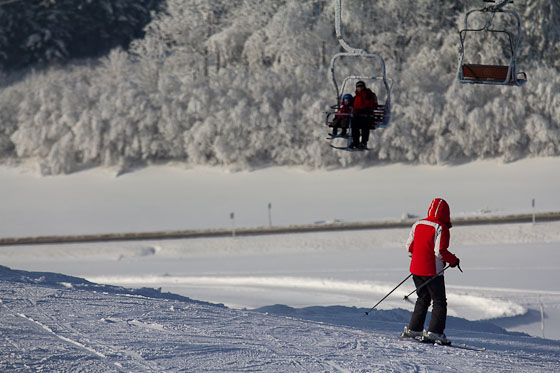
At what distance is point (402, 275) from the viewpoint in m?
20.3

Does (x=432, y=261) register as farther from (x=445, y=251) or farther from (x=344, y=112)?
(x=344, y=112)

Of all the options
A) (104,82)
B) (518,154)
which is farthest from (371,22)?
(104,82)

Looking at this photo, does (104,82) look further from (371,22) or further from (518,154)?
(518,154)

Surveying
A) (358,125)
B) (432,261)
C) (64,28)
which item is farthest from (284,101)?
(432,261)

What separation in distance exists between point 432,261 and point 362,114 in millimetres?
3983

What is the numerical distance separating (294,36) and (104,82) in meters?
12.7

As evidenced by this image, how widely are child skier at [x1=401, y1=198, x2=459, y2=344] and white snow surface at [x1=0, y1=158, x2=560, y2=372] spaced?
0.36 metres

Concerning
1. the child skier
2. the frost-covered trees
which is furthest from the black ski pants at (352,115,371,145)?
the frost-covered trees

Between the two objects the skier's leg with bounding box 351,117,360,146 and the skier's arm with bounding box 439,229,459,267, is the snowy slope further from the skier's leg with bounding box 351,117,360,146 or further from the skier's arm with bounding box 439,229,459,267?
the skier's leg with bounding box 351,117,360,146

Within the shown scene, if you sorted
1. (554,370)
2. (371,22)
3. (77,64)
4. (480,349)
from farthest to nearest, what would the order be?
(77,64) < (371,22) < (480,349) < (554,370)

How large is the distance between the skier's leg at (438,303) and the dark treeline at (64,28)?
143ft

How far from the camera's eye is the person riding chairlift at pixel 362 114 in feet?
36.9

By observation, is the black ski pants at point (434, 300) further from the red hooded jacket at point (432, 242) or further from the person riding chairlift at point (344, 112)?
the person riding chairlift at point (344, 112)

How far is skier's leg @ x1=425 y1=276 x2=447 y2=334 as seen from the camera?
313 inches
